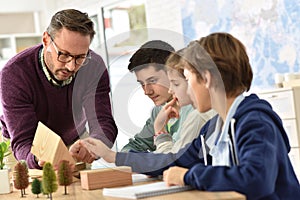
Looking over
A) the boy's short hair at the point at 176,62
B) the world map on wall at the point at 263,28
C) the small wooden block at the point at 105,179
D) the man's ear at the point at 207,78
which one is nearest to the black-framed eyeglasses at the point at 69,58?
the boy's short hair at the point at 176,62

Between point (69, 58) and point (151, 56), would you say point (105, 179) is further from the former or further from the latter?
point (69, 58)

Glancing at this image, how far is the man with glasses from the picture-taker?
83.3 inches

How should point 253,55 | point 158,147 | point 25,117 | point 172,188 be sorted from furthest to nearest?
point 253,55, point 25,117, point 158,147, point 172,188

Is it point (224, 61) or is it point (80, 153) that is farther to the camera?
point (80, 153)

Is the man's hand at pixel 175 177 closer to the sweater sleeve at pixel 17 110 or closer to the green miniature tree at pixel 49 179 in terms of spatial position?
the green miniature tree at pixel 49 179

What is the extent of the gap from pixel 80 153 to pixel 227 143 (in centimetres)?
64

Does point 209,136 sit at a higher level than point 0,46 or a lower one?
lower

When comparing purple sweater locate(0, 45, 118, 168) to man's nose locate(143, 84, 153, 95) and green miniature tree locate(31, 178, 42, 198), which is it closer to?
man's nose locate(143, 84, 153, 95)

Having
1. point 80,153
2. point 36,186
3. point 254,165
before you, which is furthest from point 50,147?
point 254,165

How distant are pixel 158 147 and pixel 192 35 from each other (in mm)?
4246

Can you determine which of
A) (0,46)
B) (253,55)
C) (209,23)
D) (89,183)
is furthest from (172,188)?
(0,46)

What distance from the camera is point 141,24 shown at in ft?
22.2

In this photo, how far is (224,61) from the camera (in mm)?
1479

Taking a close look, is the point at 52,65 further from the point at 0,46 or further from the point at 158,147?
the point at 0,46
